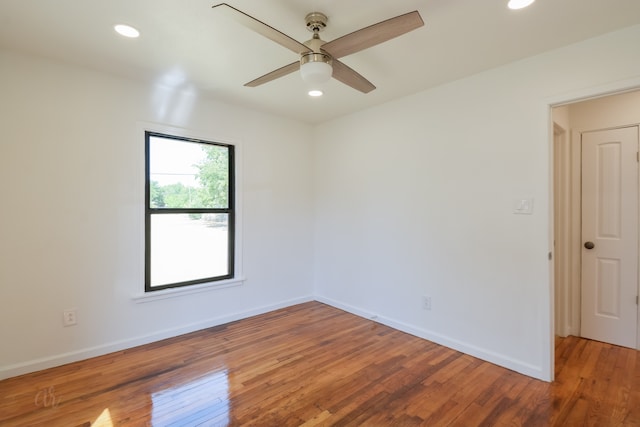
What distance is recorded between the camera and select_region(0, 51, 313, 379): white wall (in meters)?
2.42

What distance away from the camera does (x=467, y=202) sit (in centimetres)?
284

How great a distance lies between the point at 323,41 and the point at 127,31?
140 centimetres

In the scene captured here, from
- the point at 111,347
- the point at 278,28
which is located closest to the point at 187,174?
the point at 111,347

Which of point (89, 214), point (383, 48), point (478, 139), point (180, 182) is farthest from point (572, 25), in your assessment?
point (89, 214)

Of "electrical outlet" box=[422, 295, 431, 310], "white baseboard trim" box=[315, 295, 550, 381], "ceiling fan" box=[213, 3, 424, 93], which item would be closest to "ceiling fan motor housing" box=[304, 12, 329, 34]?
"ceiling fan" box=[213, 3, 424, 93]

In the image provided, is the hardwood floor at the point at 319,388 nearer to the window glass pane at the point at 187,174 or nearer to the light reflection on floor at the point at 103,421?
the light reflection on floor at the point at 103,421

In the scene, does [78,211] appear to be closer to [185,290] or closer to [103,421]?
[185,290]

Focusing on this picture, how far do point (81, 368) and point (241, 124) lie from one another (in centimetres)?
282

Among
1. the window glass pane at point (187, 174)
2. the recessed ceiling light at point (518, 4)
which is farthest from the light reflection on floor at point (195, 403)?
the recessed ceiling light at point (518, 4)

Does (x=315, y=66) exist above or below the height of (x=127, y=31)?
below

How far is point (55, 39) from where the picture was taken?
224 centimetres

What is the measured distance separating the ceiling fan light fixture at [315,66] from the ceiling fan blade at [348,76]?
13 centimetres

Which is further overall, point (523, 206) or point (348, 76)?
point (523, 206)

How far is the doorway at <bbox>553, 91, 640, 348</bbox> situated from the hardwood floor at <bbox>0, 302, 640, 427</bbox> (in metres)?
0.23
